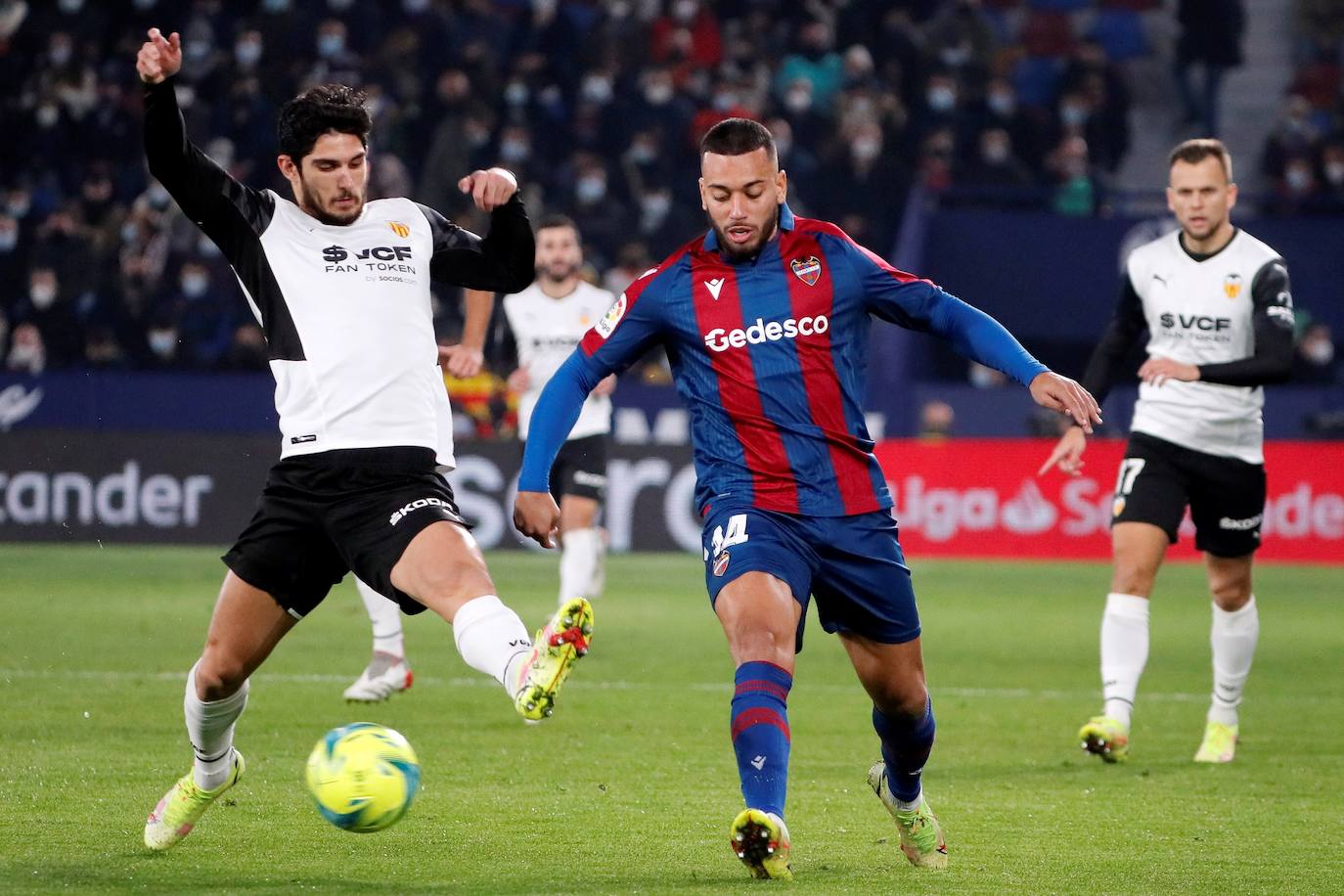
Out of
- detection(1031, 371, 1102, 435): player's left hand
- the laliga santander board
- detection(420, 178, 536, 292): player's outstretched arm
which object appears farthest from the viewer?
the laliga santander board

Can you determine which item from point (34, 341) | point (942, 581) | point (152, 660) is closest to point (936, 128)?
point (942, 581)

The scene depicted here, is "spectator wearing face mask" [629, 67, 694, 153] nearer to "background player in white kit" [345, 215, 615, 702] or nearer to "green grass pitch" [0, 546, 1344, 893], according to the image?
"background player in white kit" [345, 215, 615, 702]

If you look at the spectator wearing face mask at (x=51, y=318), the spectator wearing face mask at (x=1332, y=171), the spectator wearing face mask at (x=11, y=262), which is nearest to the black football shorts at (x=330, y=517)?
the spectator wearing face mask at (x=51, y=318)

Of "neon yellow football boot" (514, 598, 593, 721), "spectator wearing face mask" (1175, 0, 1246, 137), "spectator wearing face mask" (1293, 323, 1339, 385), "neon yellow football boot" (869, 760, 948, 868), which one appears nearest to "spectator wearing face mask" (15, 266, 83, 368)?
"spectator wearing face mask" (1293, 323, 1339, 385)

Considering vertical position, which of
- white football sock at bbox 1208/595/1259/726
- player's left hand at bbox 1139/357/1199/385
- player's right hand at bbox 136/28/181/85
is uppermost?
player's right hand at bbox 136/28/181/85

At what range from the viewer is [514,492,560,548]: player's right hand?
4898 mm

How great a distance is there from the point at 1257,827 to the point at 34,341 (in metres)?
15.6

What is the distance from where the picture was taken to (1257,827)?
608 centimetres

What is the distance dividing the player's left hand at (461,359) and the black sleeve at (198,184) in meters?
1.07

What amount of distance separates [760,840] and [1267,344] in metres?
3.83

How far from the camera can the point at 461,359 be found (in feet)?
21.4

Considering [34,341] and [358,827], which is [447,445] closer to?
[358,827]

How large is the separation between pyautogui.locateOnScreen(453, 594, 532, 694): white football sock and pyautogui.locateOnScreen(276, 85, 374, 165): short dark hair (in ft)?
4.57

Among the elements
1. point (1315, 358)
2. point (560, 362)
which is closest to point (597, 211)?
point (1315, 358)
